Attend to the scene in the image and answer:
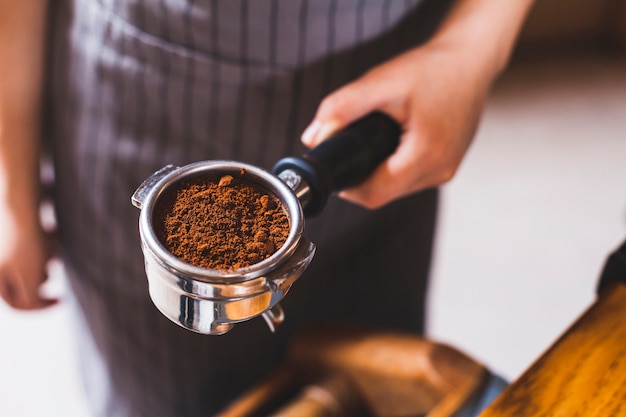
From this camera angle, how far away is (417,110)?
0.62m

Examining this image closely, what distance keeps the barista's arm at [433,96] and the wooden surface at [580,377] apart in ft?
0.65

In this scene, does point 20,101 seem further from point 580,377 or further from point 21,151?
point 580,377

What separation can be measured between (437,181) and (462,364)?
199 millimetres

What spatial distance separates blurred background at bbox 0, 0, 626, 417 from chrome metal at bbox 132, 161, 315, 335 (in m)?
0.95

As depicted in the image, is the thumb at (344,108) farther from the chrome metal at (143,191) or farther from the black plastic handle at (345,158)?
the chrome metal at (143,191)

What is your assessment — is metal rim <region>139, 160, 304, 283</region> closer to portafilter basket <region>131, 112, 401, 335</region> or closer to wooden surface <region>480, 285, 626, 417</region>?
portafilter basket <region>131, 112, 401, 335</region>

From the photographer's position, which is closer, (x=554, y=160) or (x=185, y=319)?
(x=185, y=319)

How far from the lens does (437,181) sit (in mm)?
702

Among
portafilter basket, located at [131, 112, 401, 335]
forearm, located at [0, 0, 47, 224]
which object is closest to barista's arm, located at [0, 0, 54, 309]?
forearm, located at [0, 0, 47, 224]

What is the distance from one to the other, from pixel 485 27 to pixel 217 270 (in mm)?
502

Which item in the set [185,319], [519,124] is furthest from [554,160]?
[185,319]

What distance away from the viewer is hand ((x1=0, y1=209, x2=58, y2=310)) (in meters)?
0.73

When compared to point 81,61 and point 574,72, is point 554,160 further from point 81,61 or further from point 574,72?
point 81,61

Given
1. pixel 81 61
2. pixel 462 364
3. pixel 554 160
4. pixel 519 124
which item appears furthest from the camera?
pixel 519 124
